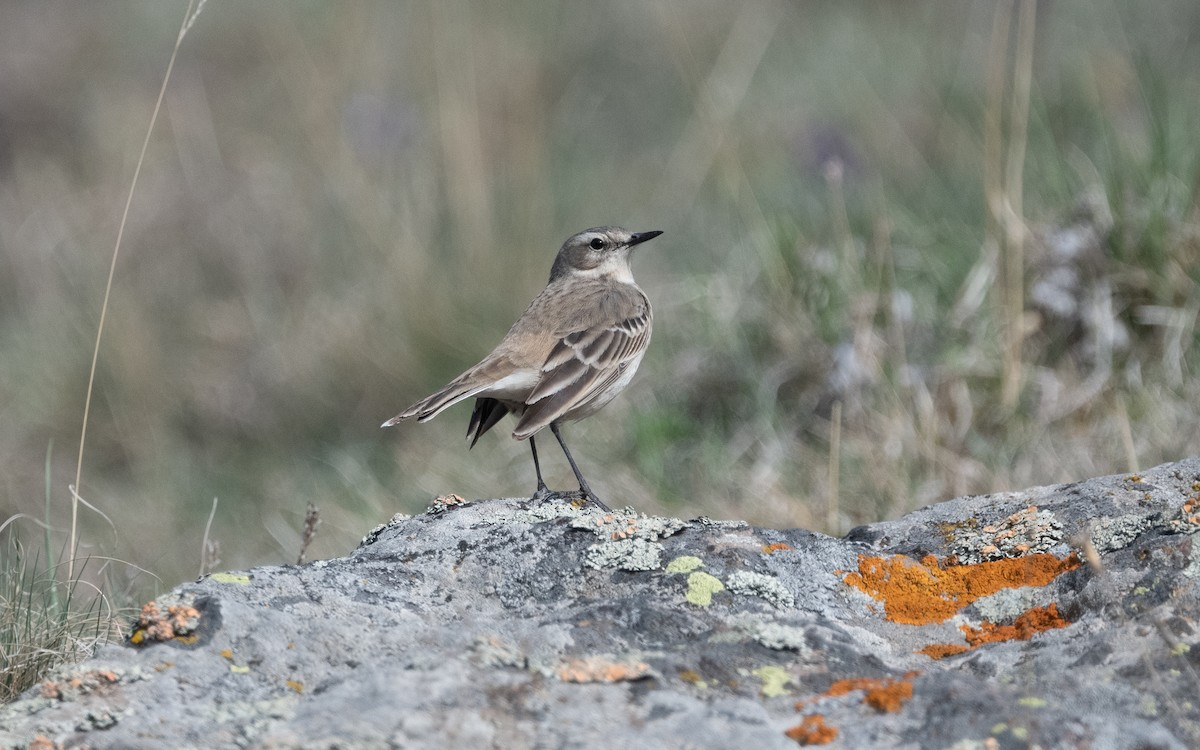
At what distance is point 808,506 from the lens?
604 centimetres

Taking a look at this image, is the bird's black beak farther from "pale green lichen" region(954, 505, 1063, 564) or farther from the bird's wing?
"pale green lichen" region(954, 505, 1063, 564)

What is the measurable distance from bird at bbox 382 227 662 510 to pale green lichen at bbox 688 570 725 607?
3.92ft

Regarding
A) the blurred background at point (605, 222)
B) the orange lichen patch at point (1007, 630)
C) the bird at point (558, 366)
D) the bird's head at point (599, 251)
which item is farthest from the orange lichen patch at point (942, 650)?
the bird's head at point (599, 251)

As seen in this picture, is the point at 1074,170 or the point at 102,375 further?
the point at 102,375

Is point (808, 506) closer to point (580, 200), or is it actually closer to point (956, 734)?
point (956, 734)

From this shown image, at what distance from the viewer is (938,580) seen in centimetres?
341

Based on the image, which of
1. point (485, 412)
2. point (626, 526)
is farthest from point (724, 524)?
point (485, 412)

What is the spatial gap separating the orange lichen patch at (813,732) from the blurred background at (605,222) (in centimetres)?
266

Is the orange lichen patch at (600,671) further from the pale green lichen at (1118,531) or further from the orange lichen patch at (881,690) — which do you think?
the pale green lichen at (1118,531)

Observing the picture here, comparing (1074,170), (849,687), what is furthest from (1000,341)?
(849,687)

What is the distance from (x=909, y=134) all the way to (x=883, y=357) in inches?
192

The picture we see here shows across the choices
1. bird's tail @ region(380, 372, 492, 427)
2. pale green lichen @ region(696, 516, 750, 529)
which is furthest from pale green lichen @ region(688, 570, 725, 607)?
bird's tail @ region(380, 372, 492, 427)

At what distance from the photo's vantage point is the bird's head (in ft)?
21.2

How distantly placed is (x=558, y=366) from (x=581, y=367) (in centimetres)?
10
